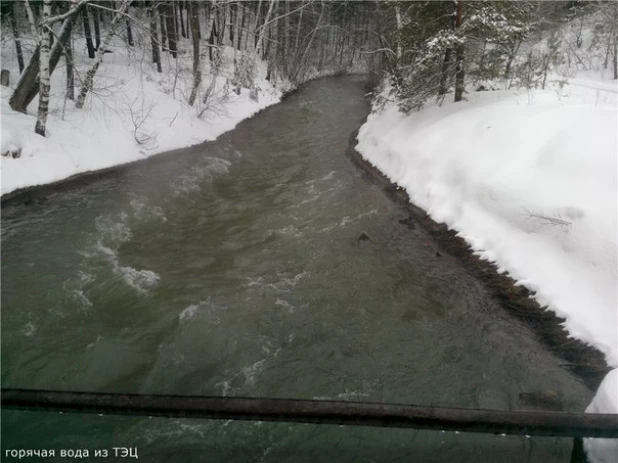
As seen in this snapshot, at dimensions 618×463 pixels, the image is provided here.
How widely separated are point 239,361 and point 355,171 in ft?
31.6

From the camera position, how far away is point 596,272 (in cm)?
679

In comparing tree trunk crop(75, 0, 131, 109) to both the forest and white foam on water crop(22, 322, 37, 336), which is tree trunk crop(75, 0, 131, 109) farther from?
white foam on water crop(22, 322, 37, 336)

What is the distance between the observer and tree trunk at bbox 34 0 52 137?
39.5 ft

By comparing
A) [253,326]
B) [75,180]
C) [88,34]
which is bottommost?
[253,326]

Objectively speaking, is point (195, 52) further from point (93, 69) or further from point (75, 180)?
point (75, 180)

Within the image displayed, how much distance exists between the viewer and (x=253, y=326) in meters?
6.80

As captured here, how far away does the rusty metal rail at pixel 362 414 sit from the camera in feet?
9.80

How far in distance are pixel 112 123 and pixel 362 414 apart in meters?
15.2

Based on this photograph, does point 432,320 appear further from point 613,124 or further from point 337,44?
point 337,44

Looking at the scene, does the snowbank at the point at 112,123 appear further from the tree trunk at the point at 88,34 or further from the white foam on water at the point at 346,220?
the white foam on water at the point at 346,220

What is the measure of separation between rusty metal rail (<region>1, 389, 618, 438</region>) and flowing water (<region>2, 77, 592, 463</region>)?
1.93 metres

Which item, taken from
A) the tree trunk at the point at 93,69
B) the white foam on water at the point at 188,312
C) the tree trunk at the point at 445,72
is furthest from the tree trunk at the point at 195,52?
the white foam on water at the point at 188,312

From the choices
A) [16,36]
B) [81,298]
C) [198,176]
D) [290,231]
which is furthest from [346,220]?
[16,36]

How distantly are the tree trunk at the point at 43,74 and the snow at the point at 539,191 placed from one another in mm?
10167
